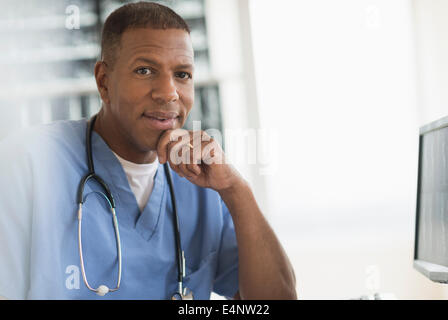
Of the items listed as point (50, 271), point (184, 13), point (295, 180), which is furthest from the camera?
point (295, 180)

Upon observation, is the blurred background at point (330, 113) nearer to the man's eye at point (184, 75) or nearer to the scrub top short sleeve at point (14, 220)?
the man's eye at point (184, 75)

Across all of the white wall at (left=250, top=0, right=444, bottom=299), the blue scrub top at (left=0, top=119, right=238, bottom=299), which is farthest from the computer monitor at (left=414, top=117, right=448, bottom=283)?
the white wall at (left=250, top=0, right=444, bottom=299)

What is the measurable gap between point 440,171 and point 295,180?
678 mm

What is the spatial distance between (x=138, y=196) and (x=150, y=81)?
22 cm

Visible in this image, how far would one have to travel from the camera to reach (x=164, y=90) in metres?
0.71

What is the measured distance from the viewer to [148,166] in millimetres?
790

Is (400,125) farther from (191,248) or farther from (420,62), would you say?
(191,248)

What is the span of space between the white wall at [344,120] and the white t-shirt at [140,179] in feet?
1.82

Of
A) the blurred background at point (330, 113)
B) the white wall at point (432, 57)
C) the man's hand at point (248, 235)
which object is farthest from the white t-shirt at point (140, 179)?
the white wall at point (432, 57)

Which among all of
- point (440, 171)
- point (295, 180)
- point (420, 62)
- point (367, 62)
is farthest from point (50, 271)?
point (420, 62)

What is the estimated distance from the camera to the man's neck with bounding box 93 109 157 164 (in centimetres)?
76

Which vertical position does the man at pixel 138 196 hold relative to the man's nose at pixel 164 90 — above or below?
below

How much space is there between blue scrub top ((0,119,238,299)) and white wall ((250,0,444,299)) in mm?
499

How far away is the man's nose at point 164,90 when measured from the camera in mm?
713
